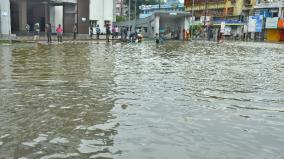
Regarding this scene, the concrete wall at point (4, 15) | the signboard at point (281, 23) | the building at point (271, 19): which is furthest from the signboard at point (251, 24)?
the concrete wall at point (4, 15)

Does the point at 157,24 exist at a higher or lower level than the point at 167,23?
lower

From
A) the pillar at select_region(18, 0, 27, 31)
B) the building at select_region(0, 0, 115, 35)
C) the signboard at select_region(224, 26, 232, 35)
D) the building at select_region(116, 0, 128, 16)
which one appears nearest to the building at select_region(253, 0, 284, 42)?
the signboard at select_region(224, 26, 232, 35)

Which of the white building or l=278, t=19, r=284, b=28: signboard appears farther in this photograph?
the white building

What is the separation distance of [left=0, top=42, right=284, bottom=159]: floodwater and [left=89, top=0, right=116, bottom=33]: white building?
5522 centimetres

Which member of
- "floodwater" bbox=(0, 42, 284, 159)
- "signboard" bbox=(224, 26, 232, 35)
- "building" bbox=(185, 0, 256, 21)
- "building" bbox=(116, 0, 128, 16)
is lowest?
"floodwater" bbox=(0, 42, 284, 159)

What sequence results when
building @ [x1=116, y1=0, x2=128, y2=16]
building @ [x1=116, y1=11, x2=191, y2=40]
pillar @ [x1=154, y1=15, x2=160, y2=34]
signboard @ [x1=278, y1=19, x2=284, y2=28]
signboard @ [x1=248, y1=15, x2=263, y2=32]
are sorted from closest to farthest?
pillar @ [x1=154, y1=15, x2=160, y2=34] → building @ [x1=116, y1=11, x2=191, y2=40] → signboard @ [x1=278, y1=19, x2=284, y2=28] → signboard @ [x1=248, y1=15, x2=263, y2=32] → building @ [x1=116, y1=0, x2=128, y2=16]

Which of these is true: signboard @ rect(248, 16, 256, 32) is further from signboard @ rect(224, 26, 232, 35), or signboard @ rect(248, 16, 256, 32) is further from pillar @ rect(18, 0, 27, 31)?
pillar @ rect(18, 0, 27, 31)

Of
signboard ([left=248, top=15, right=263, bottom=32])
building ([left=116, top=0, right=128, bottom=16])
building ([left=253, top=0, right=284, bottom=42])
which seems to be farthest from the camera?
building ([left=116, top=0, right=128, bottom=16])

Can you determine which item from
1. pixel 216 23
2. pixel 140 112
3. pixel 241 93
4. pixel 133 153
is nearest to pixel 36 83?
pixel 140 112

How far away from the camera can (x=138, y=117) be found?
7219 mm

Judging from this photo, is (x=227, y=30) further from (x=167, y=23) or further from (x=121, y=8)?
(x=121, y=8)

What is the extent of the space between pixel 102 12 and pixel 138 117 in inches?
2451

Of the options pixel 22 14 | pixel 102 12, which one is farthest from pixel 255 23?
pixel 22 14

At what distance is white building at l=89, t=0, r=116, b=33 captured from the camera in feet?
219
